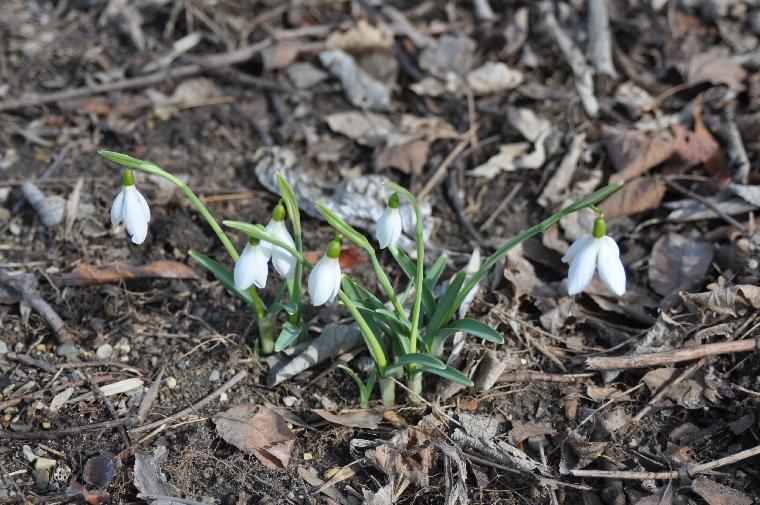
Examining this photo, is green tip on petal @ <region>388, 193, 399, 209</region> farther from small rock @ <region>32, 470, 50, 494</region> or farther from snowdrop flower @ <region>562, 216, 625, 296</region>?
small rock @ <region>32, 470, 50, 494</region>

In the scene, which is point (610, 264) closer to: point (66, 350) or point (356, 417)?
point (356, 417)

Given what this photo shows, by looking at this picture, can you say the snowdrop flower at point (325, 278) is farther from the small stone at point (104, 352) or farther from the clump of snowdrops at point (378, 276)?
the small stone at point (104, 352)

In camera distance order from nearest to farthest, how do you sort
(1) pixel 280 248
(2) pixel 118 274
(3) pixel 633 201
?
(1) pixel 280 248 → (2) pixel 118 274 → (3) pixel 633 201

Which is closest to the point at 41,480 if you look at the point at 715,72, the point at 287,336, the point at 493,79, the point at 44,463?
the point at 44,463

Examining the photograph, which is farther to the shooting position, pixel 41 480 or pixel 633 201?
pixel 633 201

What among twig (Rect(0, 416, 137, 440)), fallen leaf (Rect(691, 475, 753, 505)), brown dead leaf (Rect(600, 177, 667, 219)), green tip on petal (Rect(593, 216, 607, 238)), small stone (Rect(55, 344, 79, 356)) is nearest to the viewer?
green tip on petal (Rect(593, 216, 607, 238))

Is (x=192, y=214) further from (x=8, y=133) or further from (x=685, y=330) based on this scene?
(x=685, y=330)

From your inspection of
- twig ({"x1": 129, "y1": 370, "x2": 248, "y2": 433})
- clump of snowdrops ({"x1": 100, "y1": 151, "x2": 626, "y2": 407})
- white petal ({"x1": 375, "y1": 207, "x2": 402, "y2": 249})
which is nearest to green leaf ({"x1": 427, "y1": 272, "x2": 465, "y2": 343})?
clump of snowdrops ({"x1": 100, "y1": 151, "x2": 626, "y2": 407})
